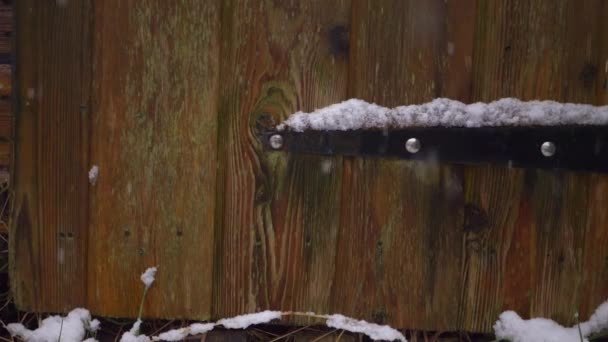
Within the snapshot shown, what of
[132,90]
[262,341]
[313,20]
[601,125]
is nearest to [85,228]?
[132,90]

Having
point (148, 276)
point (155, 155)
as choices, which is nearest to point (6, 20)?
point (155, 155)

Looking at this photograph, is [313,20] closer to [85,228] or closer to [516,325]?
[85,228]

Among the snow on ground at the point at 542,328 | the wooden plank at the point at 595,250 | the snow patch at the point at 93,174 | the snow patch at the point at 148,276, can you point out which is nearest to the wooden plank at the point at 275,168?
the snow patch at the point at 148,276

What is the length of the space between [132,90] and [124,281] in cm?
44

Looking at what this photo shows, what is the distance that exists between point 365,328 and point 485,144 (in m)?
0.49

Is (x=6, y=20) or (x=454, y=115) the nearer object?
(x=454, y=115)

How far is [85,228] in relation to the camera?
133cm

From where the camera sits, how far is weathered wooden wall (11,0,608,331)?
1.29 metres

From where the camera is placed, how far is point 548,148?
4.21 feet

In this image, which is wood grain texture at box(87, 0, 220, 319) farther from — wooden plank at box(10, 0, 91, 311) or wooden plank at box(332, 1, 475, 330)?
wooden plank at box(332, 1, 475, 330)

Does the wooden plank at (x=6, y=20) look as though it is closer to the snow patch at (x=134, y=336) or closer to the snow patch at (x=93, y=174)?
the snow patch at (x=93, y=174)

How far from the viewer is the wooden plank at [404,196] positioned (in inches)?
50.9

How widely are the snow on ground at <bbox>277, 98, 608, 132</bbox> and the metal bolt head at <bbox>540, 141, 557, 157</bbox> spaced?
45mm

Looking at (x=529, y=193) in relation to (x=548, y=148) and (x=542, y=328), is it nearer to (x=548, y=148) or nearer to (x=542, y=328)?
(x=548, y=148)
